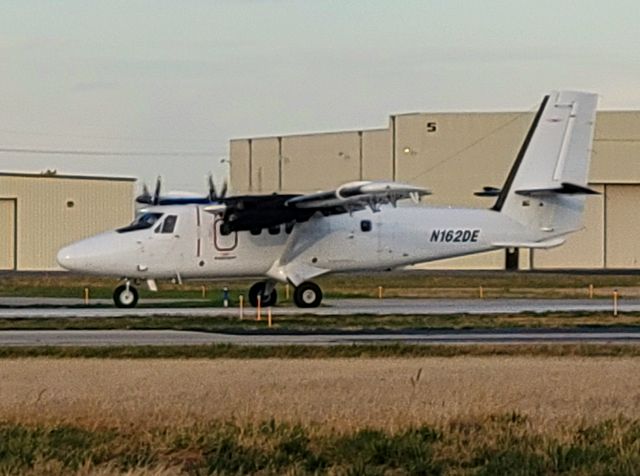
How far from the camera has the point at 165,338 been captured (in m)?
29.8

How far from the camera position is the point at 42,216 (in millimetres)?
83438

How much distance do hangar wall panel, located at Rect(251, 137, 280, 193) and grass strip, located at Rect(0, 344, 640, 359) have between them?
6629 centimetres

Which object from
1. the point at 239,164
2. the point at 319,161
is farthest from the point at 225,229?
the point at 239,164

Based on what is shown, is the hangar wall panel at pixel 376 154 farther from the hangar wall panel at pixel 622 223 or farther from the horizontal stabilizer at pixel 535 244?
the horizontal stabilizer at pixel 535 244

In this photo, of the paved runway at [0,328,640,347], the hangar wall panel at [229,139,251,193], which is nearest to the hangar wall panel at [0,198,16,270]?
the hangar wall panel at [229,139,251,193]

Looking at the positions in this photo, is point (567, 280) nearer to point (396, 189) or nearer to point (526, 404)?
point (396, 189)

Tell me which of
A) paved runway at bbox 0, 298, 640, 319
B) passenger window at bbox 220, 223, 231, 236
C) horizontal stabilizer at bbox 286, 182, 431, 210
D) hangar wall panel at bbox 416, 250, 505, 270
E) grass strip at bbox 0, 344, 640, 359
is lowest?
grass strip at bbox 0, 344, 640, 359

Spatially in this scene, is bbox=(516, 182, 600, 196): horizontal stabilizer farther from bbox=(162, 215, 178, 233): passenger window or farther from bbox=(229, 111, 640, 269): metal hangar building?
bbox=(229, 111, 640, 269): metal hangar building

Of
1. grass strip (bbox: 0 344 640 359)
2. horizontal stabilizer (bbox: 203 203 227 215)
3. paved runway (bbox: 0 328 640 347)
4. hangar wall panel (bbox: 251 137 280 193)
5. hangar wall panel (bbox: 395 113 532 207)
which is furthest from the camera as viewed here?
hangar wall panel (bbox: 251 137 280 193)

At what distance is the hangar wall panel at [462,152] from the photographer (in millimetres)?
82750

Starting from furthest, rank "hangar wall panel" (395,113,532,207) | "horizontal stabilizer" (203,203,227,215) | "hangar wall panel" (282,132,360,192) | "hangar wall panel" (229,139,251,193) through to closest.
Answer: "hangar wall panel" (229,139,251,193)
"hangar wall panel" (282,132,360,192)
"hangar wall panel" (395,113,532,207)
"horizontal stabilizer" (203,203,227,215)

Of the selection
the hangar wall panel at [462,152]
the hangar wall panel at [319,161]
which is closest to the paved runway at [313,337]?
the hangar wall panel at [462,152]

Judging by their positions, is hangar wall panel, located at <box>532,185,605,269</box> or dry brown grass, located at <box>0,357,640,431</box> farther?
hangar wall panel, located at <box>532,185,605,269</box>

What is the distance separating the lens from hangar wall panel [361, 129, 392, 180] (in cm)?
8581
